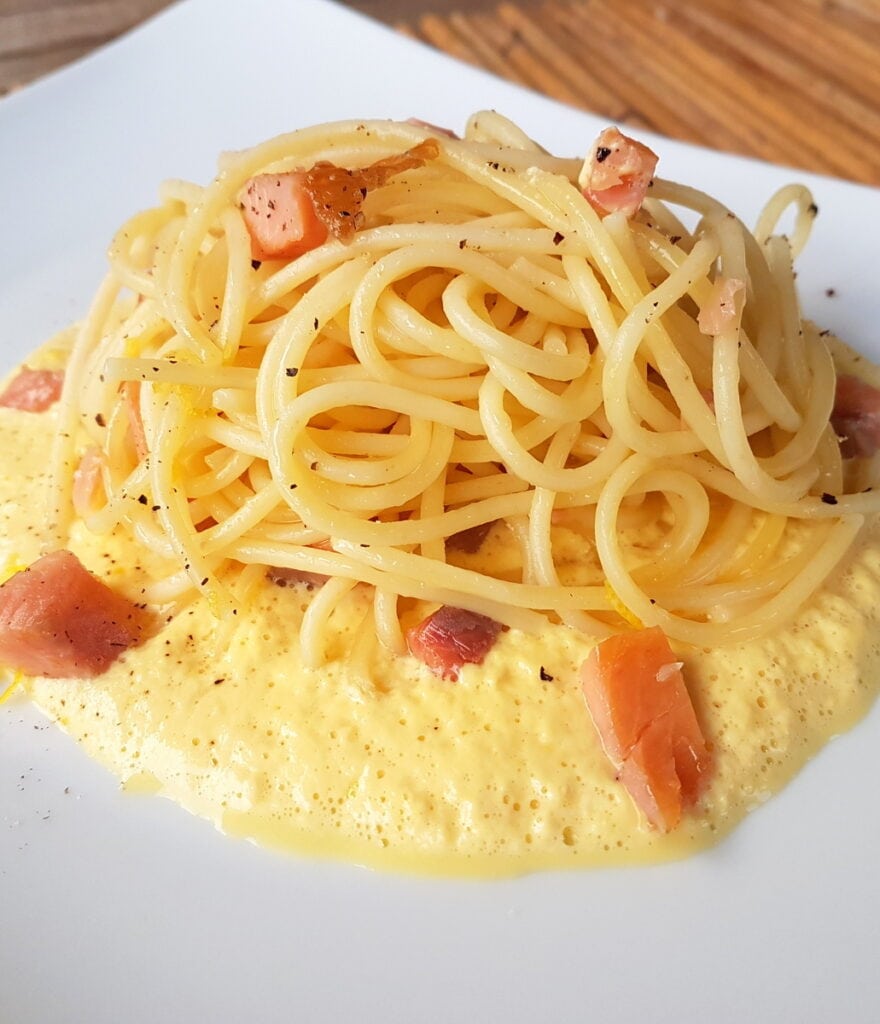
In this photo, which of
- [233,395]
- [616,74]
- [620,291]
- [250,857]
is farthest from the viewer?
[616,74]

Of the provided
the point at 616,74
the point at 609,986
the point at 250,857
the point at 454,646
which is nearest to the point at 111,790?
the point at 250,857

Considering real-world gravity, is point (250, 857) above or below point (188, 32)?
below

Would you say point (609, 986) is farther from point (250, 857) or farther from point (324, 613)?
point (324, 613)

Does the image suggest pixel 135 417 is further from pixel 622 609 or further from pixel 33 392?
pixel 622 609

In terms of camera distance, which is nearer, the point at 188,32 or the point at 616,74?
the point at 188,32

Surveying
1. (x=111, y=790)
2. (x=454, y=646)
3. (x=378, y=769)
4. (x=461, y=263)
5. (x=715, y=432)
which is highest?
(x=461, y=263)

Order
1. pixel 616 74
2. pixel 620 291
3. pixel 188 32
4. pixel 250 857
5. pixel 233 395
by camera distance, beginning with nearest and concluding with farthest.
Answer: pixel 250 857
pixel 620 291
pixel 233 395
pixel 188 32
pixel 616 74

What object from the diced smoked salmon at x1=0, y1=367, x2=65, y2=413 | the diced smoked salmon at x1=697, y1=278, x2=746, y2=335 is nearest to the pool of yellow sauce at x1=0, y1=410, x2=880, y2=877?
the diced smoked salmon at x1=697, y1=278, x2=746, y2=335
